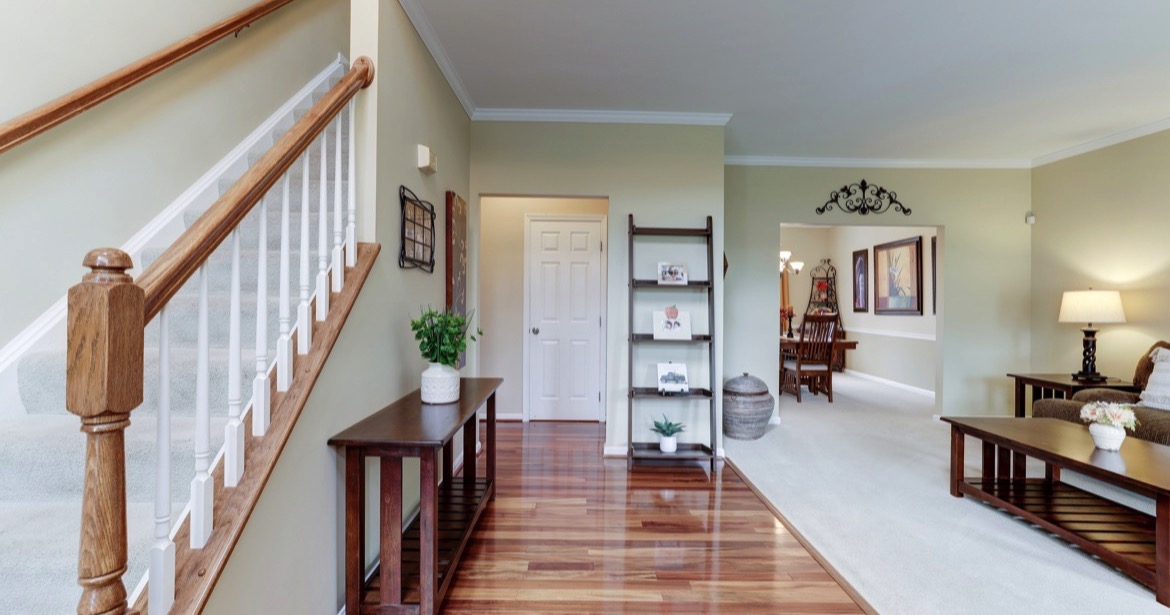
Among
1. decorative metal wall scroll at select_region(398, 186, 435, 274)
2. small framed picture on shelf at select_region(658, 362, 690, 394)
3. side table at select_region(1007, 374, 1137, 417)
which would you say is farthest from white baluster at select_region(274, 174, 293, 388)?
side table at select_region(1007, 374, 1137, 417)

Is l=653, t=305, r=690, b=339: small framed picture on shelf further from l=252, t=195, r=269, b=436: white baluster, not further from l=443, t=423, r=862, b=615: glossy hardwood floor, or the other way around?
l=252, t=195, r=269, b=436: white baluster

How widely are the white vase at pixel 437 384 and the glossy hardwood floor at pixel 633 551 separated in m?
0.74

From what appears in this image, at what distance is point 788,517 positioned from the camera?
2705mm

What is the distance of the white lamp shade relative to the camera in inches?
152

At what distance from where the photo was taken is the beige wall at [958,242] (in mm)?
4793

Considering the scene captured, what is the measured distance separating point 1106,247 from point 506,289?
17.3ft

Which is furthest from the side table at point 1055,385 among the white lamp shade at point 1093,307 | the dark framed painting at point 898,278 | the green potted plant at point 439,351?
the green potted plant at point 439,351

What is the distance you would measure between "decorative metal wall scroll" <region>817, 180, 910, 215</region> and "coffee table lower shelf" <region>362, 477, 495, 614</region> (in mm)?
4084

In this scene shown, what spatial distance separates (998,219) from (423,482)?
575cm

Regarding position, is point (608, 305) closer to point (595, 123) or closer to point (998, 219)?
point (595, 123)

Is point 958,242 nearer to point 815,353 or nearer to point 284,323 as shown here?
point 815,353

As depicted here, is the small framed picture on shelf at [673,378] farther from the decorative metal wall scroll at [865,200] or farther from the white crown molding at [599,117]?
the decorative metal wall scroll at [865,200]

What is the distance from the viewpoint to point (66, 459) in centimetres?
127

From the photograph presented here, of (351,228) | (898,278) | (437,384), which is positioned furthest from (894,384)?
(351,228)
